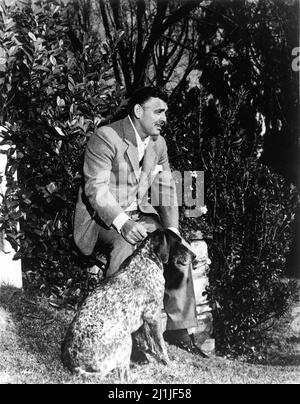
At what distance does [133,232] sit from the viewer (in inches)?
177

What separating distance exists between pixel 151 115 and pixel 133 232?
961 mm

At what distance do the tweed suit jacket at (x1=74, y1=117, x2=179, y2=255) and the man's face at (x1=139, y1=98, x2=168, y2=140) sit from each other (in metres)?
0.11

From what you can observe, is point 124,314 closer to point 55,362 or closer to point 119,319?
point 119,319

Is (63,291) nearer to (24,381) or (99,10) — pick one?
(24,381)

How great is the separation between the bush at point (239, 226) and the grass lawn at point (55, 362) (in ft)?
1.48

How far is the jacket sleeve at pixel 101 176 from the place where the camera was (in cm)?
454

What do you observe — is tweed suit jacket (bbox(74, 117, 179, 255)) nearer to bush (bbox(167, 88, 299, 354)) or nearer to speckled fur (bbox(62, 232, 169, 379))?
speckled fur (bbox(62, 232, 169, 379))

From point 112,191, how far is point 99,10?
204 cm

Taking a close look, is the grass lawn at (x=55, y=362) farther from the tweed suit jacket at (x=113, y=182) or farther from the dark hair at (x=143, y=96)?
the dark hair at (x=143, y=96)

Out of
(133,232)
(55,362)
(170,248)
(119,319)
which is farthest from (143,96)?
(55,362)

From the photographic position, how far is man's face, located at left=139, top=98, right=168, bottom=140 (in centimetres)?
461

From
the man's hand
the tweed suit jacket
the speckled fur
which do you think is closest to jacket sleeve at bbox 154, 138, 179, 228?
the tweed suit jacket

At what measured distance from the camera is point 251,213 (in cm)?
548

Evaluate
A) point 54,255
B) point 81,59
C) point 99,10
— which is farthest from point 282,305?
point 99,10
